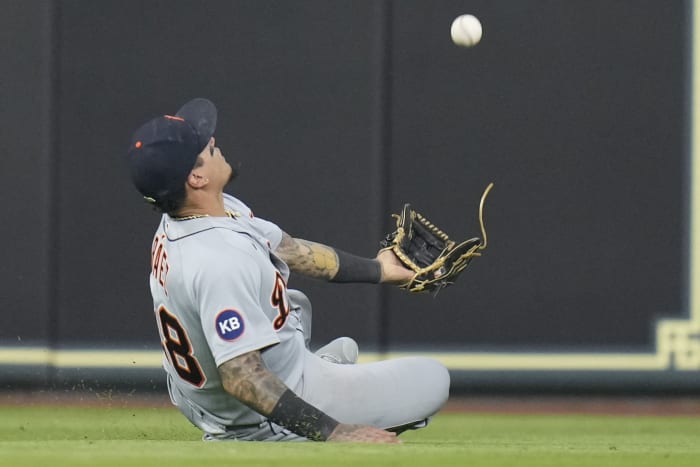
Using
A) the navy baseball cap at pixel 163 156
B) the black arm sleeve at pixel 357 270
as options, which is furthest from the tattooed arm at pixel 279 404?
the black arm sleeve at pixel 357 270

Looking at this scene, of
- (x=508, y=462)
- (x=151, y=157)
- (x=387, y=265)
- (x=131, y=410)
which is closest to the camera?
(x=508, y=462)

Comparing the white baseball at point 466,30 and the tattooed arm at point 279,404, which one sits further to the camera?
the white baseball at point 466,30

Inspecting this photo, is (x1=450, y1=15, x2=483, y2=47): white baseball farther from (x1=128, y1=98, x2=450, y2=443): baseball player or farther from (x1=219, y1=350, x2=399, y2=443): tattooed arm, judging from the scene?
(x1=219, y1=350, x2=399, y2=443): tattooed arm

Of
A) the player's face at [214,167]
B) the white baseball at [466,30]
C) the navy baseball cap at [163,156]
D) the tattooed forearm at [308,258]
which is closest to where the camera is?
the navy baseball cap at [163,156]

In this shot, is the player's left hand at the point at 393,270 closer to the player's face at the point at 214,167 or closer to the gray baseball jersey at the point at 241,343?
the gray baseball jersey at the point at 241,343

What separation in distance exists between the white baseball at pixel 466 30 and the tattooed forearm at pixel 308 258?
1.94 meters

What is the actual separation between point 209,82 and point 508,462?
4.00m

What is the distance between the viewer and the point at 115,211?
20.8 ft

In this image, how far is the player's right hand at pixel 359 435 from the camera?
3.16m

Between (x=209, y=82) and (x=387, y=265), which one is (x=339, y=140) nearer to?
(x=209, y=82)

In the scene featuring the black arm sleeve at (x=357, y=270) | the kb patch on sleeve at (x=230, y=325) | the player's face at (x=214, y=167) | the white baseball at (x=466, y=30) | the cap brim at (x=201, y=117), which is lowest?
the kb patch on sleeve at (x=230, y=325)

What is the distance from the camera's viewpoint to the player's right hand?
3160 millimetres

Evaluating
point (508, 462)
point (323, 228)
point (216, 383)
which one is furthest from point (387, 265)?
point (323, 228)

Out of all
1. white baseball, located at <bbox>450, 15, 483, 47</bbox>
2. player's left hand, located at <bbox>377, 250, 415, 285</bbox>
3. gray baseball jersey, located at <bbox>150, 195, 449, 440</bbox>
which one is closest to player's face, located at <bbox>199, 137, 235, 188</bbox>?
gray baseball jersey, located at <bbox>150, 195, 449, 440</bbox>
